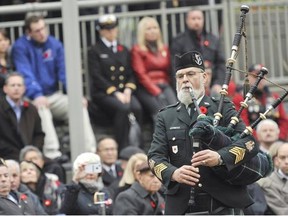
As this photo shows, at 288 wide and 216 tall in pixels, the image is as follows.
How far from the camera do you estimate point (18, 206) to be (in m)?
12.8

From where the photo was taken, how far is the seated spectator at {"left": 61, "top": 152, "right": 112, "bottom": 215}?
1336 centimetres

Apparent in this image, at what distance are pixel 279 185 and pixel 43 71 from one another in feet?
12.9

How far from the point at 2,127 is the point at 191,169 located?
220 inches

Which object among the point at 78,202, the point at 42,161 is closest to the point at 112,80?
the point at 42,161

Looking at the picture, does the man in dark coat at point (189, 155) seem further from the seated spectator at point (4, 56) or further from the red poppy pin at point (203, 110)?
the seated spectator at point (4, 56)

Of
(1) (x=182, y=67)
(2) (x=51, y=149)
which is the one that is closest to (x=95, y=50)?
(2) (x=51, y=149)

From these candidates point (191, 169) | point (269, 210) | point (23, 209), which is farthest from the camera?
point (269, 210)

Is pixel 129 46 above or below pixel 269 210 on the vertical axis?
above

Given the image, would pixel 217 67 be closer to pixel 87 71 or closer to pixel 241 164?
pixel 87 71

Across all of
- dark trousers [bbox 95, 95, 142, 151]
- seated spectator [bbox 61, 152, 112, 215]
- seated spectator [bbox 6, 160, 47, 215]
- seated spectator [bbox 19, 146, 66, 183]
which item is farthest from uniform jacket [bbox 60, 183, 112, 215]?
dark trousers [bbox 95, 95, 142, 151]

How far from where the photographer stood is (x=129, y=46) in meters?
17.7

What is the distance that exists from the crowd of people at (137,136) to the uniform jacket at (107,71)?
1 cm

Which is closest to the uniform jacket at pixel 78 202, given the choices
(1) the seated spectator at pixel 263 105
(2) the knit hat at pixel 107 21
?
(1) the seated spectator at pixel 263 105

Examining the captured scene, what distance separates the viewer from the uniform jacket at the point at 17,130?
15.8m
